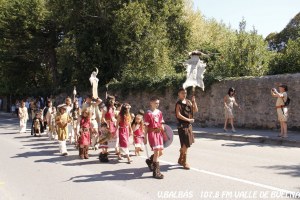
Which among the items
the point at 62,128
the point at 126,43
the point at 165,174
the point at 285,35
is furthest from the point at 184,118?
the point at 285,35

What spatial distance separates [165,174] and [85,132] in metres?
3.57

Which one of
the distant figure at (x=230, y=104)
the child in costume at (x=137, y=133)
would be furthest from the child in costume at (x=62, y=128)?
the distant figure at (x=230, y=104)

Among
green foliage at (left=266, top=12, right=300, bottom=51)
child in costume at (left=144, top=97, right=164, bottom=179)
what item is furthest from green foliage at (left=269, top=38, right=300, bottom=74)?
green foliage at (left=266, top=12, right=300, bottom=51)

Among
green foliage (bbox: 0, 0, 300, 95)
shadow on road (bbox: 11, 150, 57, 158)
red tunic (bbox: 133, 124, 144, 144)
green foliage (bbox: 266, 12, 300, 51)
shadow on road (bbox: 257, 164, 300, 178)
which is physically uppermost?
green foliage (bbox: 266, 12, 300, 51)

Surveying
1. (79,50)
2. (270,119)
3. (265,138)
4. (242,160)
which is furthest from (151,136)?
(79,50)

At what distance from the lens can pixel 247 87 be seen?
16734 millimetres

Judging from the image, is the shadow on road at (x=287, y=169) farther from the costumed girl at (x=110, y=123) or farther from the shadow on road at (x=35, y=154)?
the shadow on road at (x=35, y=154)

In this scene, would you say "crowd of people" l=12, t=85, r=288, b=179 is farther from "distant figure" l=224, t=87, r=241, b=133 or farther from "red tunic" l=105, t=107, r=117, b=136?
"distant figure" l=224, t=87, r=241, b=133

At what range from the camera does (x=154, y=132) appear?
8133mm

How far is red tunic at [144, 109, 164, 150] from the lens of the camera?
8070 millimetres

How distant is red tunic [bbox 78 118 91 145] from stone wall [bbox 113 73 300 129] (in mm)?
7625

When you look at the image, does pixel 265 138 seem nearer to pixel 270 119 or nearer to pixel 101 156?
pixel 270 119

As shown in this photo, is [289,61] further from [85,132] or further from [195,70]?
[85,132]

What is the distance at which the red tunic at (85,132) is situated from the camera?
35.1ft
